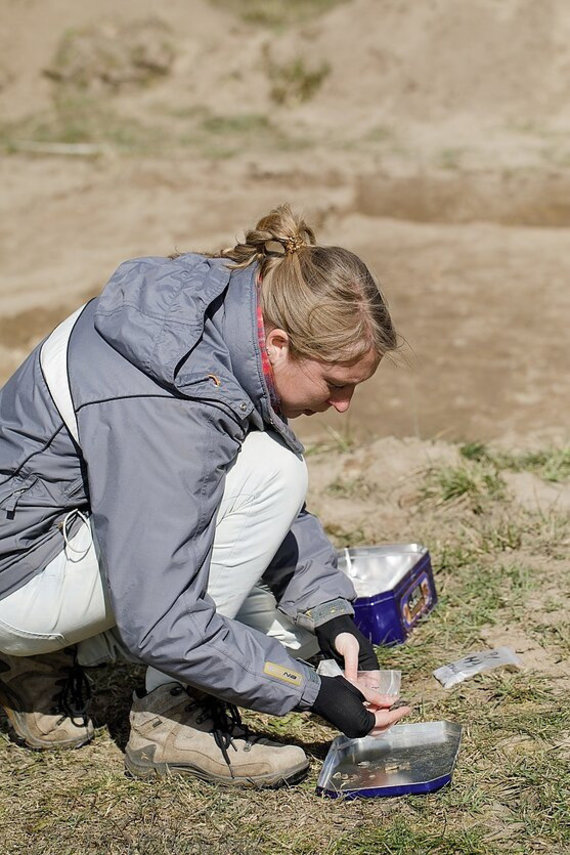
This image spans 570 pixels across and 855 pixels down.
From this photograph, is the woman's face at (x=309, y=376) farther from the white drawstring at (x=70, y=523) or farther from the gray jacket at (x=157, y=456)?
the white drawstring at (x=70, y=523)

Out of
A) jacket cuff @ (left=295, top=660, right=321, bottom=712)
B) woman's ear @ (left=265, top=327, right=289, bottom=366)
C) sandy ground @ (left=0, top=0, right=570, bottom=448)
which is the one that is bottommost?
sandy ground @ (left=0, top=0, right=570, bottom=448)

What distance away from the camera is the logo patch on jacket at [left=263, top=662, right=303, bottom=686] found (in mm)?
2350

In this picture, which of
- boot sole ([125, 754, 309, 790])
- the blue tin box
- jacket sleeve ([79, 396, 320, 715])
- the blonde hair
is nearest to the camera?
jacket sleeve ([79, 396, 320, 715])

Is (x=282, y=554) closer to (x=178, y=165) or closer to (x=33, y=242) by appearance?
(x=33, y=242)

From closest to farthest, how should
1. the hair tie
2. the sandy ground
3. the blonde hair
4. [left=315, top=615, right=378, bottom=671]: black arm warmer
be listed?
1. the blonde hair
2. the hair tie
3. [left=315, top=615, right=378, bottom=671]: black arm warmer
4. the sandy ground

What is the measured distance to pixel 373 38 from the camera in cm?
1275

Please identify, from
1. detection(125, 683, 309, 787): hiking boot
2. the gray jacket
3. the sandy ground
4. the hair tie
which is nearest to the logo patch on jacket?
the gray jacket

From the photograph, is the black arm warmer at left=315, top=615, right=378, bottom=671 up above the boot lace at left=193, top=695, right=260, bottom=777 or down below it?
above

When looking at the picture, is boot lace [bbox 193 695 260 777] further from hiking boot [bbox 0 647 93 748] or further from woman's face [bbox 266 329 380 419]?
woman's face [bbox 266 329 380 419]

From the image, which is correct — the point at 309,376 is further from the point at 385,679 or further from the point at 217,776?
the point at 217,776

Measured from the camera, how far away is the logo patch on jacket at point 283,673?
2350mm

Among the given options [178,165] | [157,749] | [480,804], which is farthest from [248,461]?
[178,165]

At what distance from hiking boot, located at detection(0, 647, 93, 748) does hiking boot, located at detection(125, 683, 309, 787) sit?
0.70 feet

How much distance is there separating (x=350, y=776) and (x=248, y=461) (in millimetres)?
786
